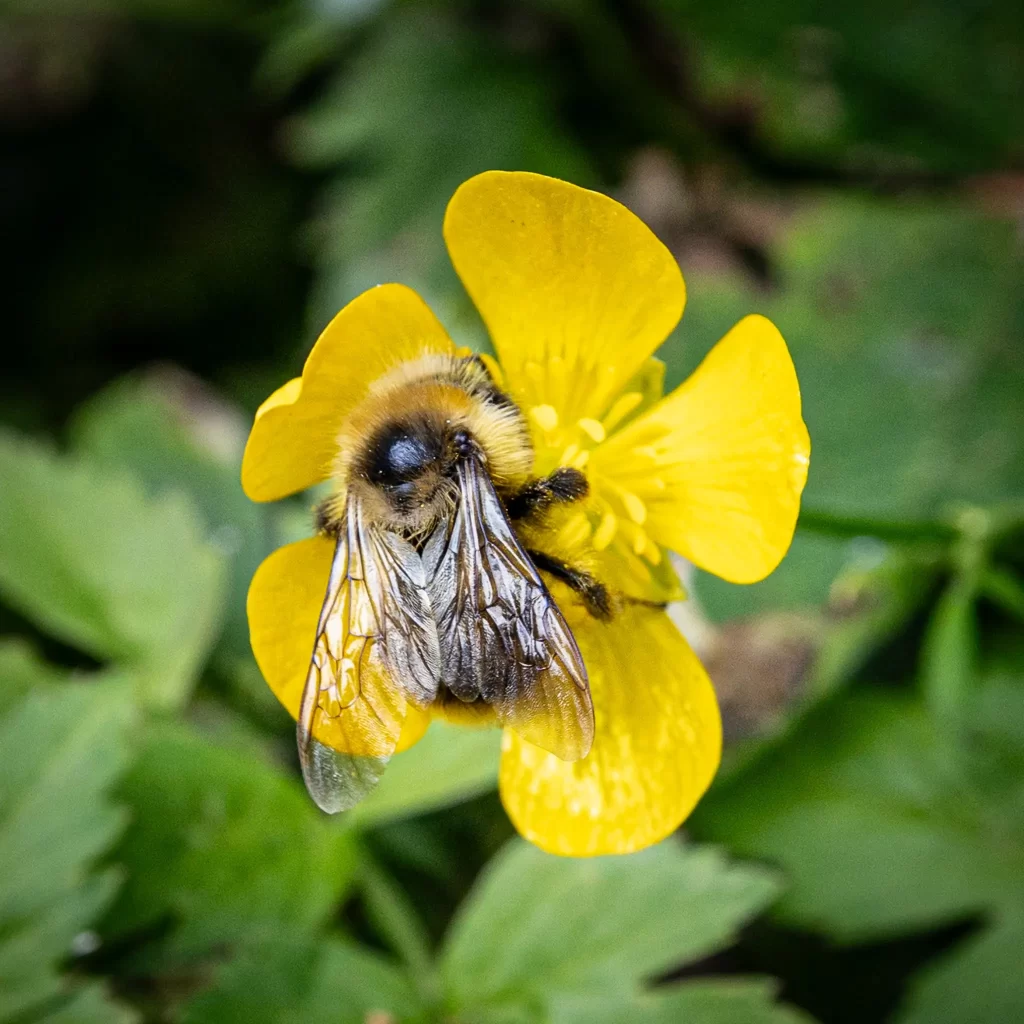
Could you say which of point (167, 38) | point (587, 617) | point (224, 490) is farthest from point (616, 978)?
point (167, 38)

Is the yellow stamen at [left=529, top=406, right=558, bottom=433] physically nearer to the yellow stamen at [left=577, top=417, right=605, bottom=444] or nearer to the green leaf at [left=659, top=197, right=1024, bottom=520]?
the yellow stamen at [left=577, top=417, right=605, bottom=444]

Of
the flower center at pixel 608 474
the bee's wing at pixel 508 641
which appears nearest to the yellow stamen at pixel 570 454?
the flower center at pixel 608 474

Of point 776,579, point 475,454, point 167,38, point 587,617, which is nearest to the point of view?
point 475,454

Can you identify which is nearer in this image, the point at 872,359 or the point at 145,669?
the point at 145,669

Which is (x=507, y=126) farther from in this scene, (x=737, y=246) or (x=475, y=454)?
(x=475, y=454)

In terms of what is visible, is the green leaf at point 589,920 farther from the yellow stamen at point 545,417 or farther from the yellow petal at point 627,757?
the yellow stamen at point 545,417

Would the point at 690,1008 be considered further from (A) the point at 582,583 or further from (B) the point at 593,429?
(B) the point at 593,429

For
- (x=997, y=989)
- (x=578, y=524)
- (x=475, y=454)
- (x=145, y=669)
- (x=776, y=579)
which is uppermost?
(x=475, y=454)
